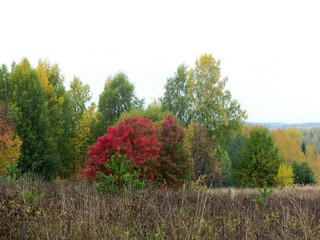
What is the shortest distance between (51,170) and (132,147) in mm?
18376

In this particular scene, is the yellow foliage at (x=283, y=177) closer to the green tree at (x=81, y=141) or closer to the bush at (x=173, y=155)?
the green tree at (x=81, y=141)

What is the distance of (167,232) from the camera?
5.43 meters

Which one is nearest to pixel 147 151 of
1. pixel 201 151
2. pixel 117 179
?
pixel 117 179

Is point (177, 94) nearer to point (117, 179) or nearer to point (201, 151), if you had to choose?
point (201, 151)

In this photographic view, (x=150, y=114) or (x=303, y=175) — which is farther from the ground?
(x=150, y=114)

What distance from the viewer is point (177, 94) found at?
44562 mm

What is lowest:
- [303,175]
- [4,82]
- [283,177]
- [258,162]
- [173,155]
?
[303,175]

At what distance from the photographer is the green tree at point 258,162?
168 ft

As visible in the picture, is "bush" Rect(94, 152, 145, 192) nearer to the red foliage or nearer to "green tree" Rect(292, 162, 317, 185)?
the red foliage

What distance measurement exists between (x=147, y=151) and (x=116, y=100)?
82.3ft

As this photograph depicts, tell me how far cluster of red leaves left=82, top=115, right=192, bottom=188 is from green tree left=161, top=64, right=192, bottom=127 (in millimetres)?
17660

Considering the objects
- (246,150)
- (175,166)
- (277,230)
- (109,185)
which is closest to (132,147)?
(175,166)

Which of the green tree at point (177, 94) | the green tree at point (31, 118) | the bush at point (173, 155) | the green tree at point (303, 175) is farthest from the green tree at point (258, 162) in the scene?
the bush at point (173, 155)

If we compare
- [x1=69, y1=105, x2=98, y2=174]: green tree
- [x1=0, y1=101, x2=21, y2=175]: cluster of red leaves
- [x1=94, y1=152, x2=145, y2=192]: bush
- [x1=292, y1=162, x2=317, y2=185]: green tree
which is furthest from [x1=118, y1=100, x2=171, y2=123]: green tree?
[x1=94, y1=152, x2=145, y2=192]: bush
